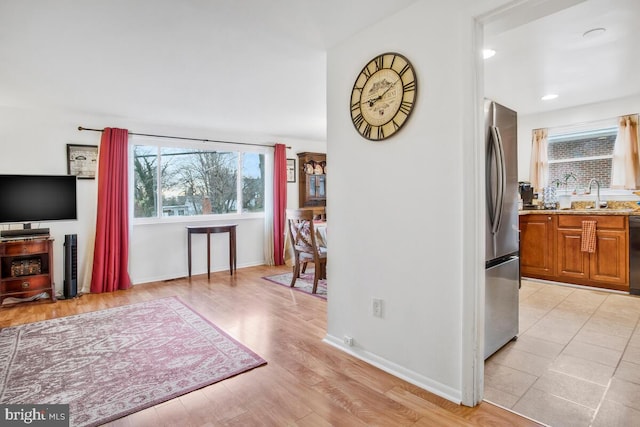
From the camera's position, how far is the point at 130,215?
4.50 meters

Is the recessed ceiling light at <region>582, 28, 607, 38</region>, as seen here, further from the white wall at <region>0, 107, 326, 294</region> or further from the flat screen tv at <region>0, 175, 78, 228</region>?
the flat screen tv at <region>0, 175, 78, 228</region>

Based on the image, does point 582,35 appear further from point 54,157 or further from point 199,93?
point 54,157

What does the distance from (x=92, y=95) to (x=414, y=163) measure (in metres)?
3.37

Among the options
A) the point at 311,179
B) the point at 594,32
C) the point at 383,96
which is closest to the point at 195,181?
the point at 311,179

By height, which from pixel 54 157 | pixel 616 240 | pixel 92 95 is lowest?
pixel 616 240

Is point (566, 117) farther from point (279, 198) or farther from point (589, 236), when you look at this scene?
point (279, 198)

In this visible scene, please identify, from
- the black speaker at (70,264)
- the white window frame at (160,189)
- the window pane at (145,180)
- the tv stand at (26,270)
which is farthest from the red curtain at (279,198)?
the tv stand at (26,270)

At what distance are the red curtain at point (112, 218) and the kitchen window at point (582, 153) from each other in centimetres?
588

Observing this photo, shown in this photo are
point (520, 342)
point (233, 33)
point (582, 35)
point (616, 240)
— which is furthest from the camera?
point (616, 240)

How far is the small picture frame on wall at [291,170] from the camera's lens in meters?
6.13

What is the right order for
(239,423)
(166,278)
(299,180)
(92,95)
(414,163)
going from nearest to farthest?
(239,423) → (414,163) → (92,95) → (166,278) → (299,180)

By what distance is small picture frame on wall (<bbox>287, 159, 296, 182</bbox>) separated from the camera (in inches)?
241

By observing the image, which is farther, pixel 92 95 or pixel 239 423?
pixel 92 95

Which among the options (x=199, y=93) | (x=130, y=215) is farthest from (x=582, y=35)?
(x=130, y=215)
